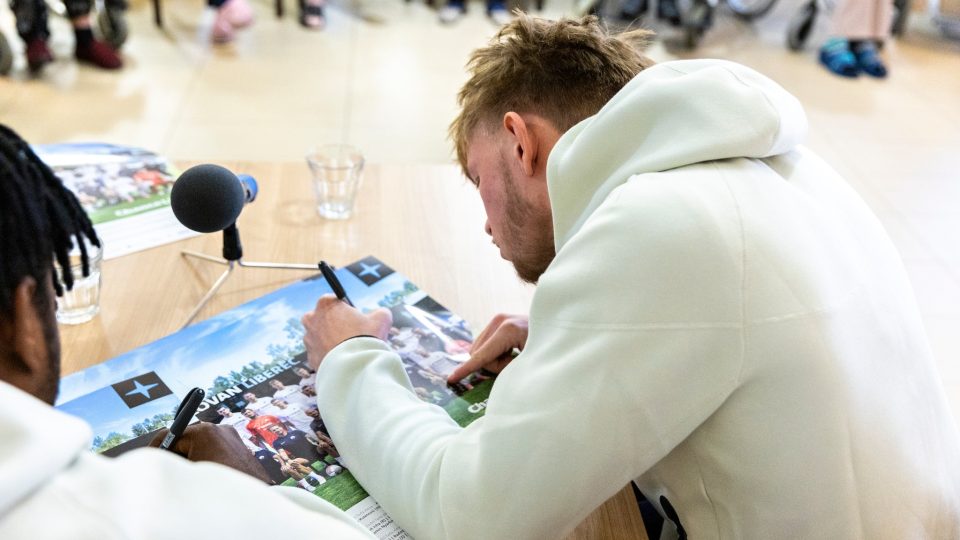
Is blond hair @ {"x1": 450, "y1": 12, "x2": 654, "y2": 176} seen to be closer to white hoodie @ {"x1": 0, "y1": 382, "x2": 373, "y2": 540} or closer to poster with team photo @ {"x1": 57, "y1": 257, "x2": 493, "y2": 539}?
poster with team photo @ {"x1": 57, "y1": 257, "x2": 493, "y2": 539}

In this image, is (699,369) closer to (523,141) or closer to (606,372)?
(606,372)

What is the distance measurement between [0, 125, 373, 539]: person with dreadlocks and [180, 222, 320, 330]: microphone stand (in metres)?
0.44

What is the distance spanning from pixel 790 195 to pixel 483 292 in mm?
493

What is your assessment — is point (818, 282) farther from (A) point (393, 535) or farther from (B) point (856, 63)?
(B) point (856, 63)

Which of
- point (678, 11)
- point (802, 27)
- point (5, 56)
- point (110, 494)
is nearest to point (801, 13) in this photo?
point (802, 27)

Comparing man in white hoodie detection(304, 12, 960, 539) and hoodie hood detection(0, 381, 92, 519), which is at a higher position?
hoodie hood detection(0, 381, 92, 519)

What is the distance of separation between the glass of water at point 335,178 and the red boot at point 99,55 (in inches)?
88.3

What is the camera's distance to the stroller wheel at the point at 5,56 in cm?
304

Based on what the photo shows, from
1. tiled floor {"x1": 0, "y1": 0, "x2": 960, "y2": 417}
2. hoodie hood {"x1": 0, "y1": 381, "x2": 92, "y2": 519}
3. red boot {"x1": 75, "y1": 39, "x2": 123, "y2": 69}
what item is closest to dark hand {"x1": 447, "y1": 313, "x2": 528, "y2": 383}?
hoodie hood {"x1": 0, "y1": 381, "x2": 92, "y2": 519}

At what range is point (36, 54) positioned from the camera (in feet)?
10.3

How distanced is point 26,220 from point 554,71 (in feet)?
2.25

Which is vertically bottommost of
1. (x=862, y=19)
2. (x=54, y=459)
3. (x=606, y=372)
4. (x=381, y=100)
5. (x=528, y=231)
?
(x=381, y=100)

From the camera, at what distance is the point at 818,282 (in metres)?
0.78

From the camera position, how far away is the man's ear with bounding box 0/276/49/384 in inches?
22.5
